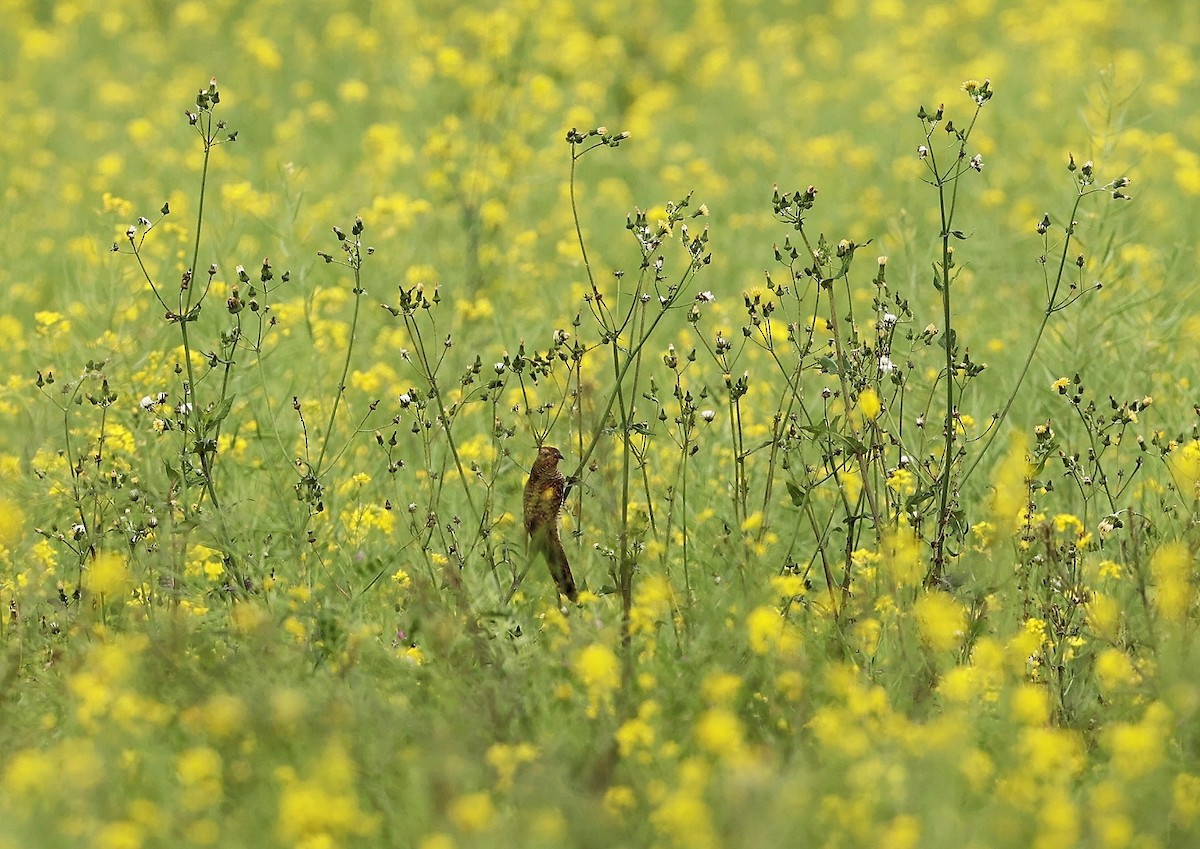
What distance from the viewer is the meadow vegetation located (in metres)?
2.39

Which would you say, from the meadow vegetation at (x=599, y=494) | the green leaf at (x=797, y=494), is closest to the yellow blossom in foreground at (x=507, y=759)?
the meadow vegetation at (x=599, y=494)

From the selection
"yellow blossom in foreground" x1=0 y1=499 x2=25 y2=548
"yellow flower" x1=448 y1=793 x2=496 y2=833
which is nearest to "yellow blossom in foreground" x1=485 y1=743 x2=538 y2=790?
"yellow flower" x1=448 y1=793 x2=496 y2=833

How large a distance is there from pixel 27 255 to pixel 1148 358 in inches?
172

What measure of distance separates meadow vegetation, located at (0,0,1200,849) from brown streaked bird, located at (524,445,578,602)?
0.05 m

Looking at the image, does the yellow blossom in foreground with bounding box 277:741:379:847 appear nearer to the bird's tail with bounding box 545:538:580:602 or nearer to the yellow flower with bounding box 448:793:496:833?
the yellow flower with bounding box 448:793:496:833

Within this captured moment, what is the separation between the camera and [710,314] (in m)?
5.85

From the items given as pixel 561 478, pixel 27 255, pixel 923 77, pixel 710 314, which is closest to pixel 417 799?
pixel 561 478

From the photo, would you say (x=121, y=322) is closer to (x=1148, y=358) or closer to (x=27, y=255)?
(x=27, y=255)

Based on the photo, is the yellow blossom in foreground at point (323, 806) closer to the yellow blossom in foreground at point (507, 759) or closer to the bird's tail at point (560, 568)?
the yellow blossom in foreground at point (507, 759)

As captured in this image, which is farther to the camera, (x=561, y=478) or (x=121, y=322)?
(x=121, y=322)

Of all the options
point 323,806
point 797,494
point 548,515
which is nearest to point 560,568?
point 548,515

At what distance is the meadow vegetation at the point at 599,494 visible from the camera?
2391 millimetres

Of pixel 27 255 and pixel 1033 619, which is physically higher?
pixel 27 255

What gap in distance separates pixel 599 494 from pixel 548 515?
0.89 ft
